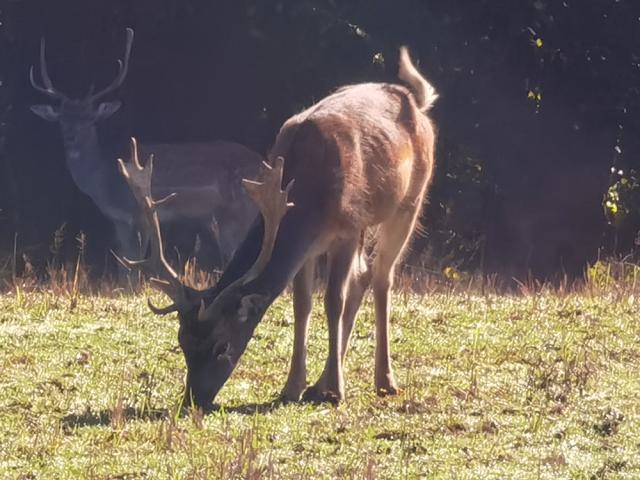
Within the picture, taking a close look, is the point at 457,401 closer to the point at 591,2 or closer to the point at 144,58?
the point at 591,2

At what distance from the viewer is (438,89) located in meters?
16.7

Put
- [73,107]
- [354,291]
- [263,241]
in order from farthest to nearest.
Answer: [73,107] < [354,291] < [263,241]

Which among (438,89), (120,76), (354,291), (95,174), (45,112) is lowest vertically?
(95,174)

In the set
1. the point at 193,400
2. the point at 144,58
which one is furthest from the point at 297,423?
the point at 144,58

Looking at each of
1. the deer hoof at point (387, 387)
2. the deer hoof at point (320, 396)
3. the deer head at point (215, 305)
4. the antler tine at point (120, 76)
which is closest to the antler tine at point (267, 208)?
the deer head at point (215, 305)

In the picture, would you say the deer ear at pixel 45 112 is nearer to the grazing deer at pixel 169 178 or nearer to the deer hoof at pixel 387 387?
the grazing deer at pixel 169 178

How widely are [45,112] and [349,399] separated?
1046 centimetres

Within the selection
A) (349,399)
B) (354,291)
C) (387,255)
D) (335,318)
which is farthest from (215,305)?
(387,255)

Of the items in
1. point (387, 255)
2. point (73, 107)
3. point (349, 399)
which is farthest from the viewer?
point (73, 107)

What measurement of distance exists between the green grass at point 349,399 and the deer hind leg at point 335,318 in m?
0.14

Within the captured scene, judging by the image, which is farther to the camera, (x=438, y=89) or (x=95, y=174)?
(x=95, y=174)

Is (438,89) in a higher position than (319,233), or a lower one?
lower

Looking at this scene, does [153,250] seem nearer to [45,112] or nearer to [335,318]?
[335,318]

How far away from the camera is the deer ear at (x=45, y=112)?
710 inches
